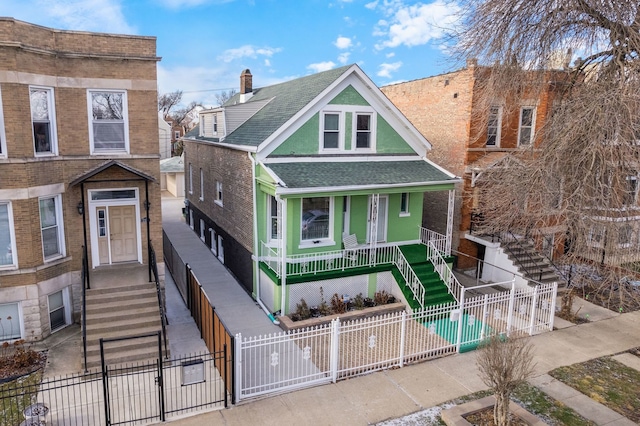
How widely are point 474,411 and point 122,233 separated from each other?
35.7 feet

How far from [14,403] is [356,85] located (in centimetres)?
1291

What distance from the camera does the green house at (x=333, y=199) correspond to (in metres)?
14.2

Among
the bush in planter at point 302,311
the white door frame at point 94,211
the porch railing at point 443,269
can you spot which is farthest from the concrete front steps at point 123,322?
the porch railing at point 443,269

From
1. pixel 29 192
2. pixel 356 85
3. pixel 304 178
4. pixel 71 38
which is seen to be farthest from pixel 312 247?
pixel 71 38

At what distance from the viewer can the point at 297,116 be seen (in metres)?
14.7

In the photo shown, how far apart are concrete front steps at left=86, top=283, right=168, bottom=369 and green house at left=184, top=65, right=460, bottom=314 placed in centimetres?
366

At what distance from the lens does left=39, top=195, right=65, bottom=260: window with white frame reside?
12413 millimetres

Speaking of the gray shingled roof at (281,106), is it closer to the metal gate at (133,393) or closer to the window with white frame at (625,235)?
the metal gate at (133,393)

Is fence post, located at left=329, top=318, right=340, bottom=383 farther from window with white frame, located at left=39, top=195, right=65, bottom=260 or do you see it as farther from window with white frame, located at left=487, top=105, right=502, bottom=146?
window with white frame, located at left=487, top=105, right=502, bottom=146

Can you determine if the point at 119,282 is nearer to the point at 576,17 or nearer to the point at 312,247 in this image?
the point at 312,247

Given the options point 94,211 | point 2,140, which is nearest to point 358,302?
point 94,211

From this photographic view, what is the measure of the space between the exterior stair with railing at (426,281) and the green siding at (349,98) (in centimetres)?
553

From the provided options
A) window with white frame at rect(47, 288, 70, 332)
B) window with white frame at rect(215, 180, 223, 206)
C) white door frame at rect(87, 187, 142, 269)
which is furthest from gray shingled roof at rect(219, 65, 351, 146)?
window with white frame at rect(47, 288, 70, 332)

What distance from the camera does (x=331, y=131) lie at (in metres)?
15.7
